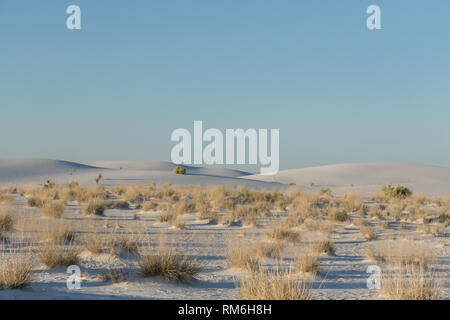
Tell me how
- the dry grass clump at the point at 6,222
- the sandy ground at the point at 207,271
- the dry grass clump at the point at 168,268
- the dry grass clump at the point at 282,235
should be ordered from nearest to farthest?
the sandy ground at the point at 207,271 < the dry grass clump at the point at 168,268 < the dry grass clump at the point at 6,222 < the dry grass clump at the point at 282,235

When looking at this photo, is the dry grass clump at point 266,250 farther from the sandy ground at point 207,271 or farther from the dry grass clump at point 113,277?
the dry grass clump at point 113,277

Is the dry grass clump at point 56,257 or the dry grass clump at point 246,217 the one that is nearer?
the dry grass clump at point 56,257

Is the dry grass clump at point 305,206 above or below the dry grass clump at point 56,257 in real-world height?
below

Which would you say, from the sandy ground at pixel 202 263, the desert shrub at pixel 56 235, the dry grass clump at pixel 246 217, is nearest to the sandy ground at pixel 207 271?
the sandy ground at pixel 202 263

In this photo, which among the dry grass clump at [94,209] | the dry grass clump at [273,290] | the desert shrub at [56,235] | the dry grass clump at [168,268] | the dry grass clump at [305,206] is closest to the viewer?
the dry grass clump at [273,290]

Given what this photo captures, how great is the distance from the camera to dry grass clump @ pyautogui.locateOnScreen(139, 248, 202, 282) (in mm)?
7523

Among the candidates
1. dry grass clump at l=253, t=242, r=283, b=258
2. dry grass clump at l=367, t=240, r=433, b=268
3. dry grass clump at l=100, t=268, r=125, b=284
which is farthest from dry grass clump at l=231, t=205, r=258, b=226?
dry grass clump at l=100, t=268, r=125, b=284

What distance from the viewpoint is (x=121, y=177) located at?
59.4 m

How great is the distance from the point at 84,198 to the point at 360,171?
8673cm

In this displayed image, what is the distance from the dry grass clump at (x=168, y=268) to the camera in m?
7.52

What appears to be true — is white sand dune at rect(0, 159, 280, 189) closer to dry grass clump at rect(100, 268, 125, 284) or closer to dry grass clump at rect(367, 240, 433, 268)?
dry grass clump at rect(367, 240, 433, 268)

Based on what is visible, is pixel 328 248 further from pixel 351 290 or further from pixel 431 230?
pixel 431 230
